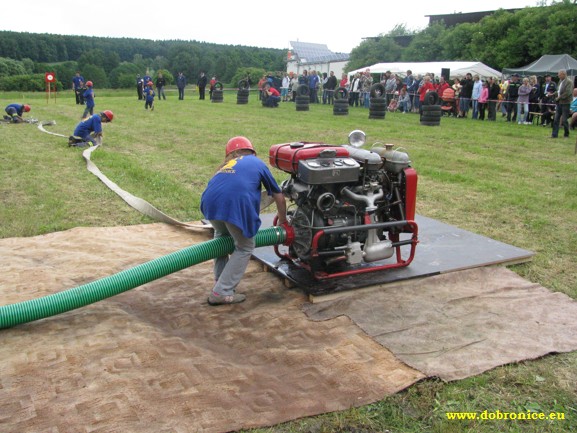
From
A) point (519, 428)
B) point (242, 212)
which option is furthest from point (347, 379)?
point (242, 212)

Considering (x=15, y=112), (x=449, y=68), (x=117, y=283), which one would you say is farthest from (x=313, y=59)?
(x=117, y=283)

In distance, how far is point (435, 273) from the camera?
5.12m

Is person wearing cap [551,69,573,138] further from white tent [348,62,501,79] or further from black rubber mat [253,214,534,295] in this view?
white tent [348,62,501,79]

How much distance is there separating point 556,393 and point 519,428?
0.50 metres

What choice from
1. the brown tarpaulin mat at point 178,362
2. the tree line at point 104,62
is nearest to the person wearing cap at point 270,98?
the tree line at point 104,62

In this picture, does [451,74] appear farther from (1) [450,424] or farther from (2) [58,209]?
(1) [450,424]

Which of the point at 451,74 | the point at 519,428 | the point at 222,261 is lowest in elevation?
the point at 519,428

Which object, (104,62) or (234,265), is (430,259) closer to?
(234,265)

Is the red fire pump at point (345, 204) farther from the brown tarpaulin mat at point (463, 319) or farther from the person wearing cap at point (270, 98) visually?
the person wearing cap at point (270, 98)

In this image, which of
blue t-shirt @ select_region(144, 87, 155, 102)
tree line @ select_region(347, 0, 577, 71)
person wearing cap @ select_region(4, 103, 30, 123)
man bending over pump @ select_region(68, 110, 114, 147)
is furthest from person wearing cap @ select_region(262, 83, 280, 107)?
man bending over pump @ select_region(68, 110, 114, 147)

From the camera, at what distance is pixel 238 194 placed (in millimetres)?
4363

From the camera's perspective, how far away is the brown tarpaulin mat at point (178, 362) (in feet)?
10.2

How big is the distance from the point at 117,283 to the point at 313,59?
5326cm

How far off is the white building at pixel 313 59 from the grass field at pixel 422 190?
3319 cm
